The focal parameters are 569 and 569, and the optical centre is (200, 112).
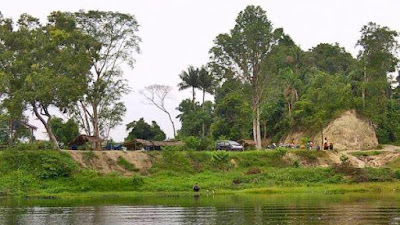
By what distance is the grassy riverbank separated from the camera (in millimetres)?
51188

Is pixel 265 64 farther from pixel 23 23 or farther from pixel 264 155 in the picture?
pixel 23 23

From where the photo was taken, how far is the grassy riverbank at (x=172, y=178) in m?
51.2

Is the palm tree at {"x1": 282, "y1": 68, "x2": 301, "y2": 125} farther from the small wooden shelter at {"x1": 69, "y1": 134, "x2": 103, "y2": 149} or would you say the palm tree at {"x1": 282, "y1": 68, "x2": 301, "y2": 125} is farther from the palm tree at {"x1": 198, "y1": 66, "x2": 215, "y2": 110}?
the small wooden shelter at {"x1": 69, "y1": 134, "x2": 103, "y2": 149}

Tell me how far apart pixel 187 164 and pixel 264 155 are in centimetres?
908

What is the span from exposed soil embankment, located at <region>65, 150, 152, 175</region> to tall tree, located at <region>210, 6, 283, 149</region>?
1688 cm

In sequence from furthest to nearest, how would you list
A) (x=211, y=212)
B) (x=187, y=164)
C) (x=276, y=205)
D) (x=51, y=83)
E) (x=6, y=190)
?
(x=187, y=164), (x=51, y=83), (x=6, y=190), (x=276, y=205), (x=211, y=212)

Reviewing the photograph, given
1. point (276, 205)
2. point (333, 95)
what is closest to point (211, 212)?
point (276, 205)

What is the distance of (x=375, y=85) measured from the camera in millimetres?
78000

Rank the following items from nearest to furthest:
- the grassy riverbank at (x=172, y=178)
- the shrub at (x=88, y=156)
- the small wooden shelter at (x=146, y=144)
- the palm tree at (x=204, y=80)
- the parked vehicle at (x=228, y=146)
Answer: the grassy riverbank at (x=172, y=178)
the shrub at (x=88, y=156)
the small wooden shelter at (x=146, y=144)
the parked vehicle at (x=228, y=146)
the palm tree at (x=204, y=80)

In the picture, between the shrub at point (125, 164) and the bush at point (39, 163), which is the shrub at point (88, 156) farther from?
the shrub at point (125, 164)

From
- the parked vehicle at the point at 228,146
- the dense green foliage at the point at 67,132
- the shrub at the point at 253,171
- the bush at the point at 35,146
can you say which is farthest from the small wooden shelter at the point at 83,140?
the shrub at the point at 253,171

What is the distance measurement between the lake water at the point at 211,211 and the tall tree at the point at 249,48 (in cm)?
2713

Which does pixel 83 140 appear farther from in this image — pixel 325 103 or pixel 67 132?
pixel 325 103

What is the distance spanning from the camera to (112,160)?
58156 millimetres
